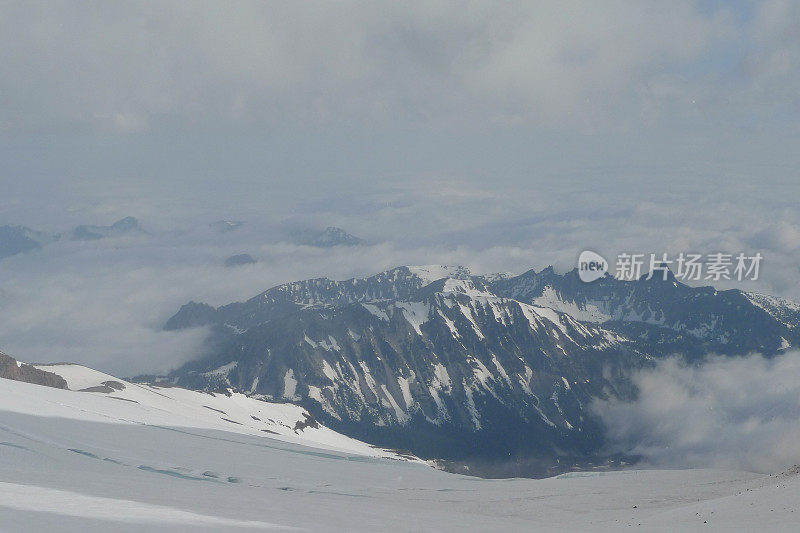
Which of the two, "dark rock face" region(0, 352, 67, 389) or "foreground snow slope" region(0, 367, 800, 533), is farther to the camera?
"dark rock face" region(0, 352, 67, 389)

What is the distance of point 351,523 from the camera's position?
2888 centimetres

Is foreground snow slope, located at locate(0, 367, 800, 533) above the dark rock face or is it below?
above

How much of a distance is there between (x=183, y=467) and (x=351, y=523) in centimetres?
2766

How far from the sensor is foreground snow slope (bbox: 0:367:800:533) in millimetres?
26766

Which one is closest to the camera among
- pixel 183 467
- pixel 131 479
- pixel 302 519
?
pixel 302 519

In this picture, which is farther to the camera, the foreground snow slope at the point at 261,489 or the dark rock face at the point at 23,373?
the dark rock face at the point at 23,373

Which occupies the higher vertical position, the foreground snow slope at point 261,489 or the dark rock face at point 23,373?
the foreground snow slope at point 261,489

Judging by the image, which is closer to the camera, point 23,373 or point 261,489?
point 261,489

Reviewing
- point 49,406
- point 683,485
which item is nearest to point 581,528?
point 683,485

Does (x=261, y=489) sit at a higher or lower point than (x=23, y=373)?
higher

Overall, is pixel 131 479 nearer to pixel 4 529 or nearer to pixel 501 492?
pixel 4 529

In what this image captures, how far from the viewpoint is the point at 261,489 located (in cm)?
4534

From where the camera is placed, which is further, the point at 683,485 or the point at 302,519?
the point at 683,485

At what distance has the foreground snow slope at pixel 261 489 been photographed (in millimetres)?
26766
